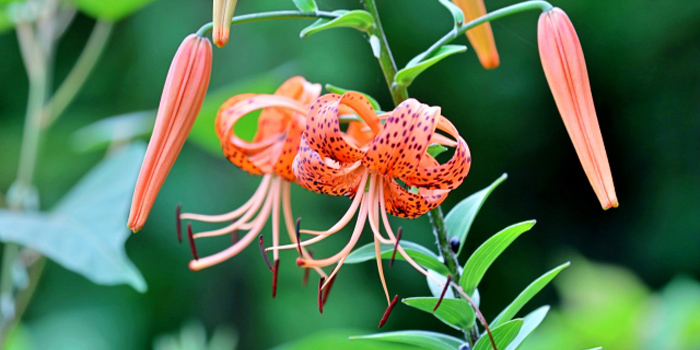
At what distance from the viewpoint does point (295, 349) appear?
0.91 meters

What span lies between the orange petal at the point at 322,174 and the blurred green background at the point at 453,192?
163 centimetres

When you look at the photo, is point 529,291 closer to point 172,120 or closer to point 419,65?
point 419,65

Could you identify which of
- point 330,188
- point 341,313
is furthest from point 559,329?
point 341,313

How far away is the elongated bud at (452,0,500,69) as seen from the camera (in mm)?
649

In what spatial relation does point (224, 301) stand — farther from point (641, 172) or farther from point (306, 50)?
point (641, 172)

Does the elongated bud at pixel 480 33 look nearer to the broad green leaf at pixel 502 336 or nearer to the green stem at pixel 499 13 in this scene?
the green stem at pixel 499 13

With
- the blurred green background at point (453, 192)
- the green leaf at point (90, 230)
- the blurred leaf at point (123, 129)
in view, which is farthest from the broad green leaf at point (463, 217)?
the blurred green background at point (453, 192)

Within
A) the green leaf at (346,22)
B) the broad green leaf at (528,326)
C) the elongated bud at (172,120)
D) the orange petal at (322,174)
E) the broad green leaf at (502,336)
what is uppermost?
the green leaf at (346,22)

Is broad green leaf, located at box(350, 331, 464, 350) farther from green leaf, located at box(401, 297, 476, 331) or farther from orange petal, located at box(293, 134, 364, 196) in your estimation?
orange petal, located at box(293, 134, 364, 196)

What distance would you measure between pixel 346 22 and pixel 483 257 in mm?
238

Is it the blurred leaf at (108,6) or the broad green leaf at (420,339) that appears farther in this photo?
the blurred leaf at (108,6)

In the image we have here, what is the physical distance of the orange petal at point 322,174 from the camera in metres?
0.60

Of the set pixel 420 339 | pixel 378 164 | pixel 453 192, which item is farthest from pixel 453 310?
pixel 453 192

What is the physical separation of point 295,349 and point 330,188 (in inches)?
15.1
